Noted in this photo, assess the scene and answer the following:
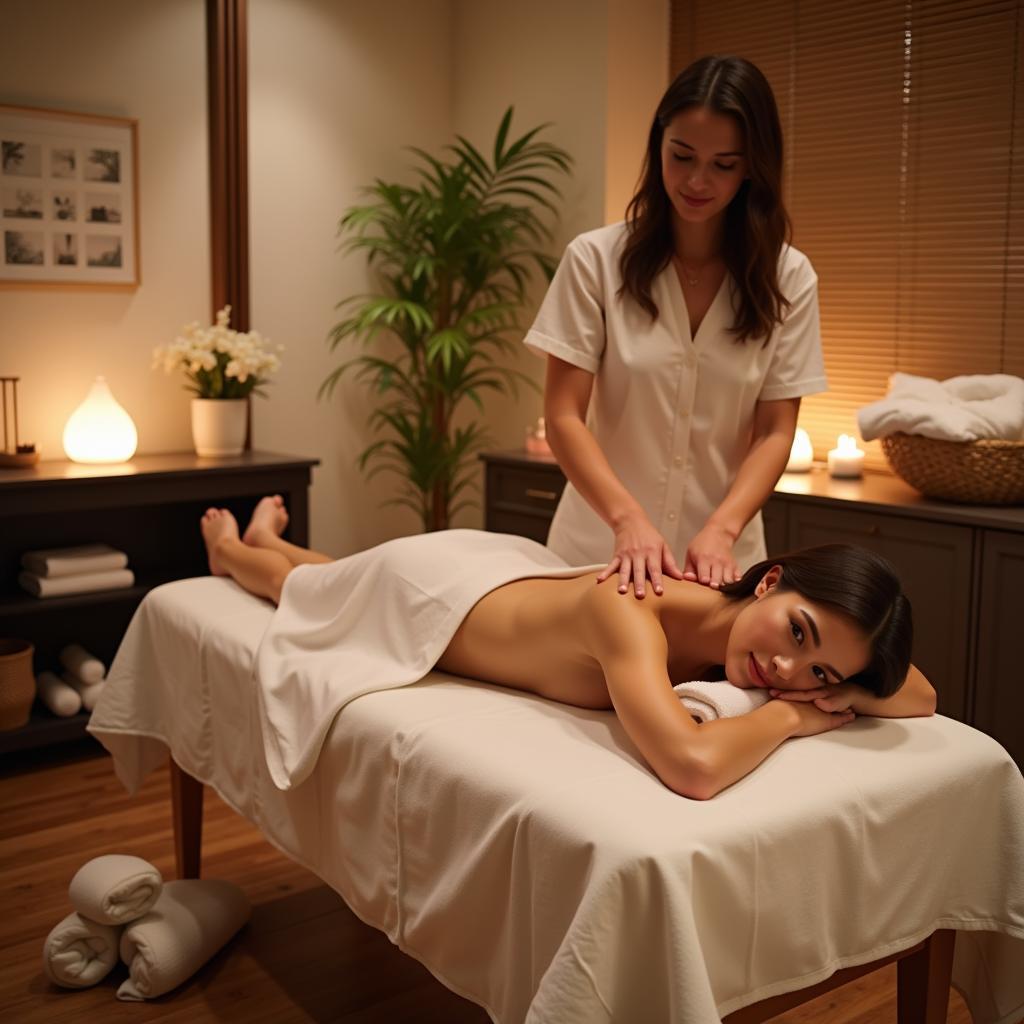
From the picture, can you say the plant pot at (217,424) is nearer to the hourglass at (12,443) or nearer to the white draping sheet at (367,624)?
the hourglass at (12,443)

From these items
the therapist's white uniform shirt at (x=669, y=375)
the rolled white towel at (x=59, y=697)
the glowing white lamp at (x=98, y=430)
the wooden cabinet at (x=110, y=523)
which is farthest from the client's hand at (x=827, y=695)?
the glowing white lamp at (x=98, y=430)

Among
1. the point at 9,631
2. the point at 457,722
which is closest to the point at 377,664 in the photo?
the point at 457,722

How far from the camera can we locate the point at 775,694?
156cm

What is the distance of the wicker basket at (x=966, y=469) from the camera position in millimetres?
2789

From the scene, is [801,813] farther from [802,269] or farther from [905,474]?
[905,474]

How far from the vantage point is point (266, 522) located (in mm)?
2846

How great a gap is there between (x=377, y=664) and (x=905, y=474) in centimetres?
168

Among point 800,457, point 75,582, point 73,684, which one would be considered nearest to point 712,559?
point 800,457

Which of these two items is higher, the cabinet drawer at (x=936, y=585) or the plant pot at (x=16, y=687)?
the cabinet drawer at (x=936, y=585)

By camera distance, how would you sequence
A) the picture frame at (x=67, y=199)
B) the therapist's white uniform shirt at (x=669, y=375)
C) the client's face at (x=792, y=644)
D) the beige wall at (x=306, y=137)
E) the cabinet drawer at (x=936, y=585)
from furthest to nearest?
the beige wall at (x=306, y=137) → the picture frame at (x=67, y=199) → the cabinet drawer at (x=936, y=585) → the therapist's white uniform shirt at (x=669, y=375) → the client's face at (x=792, y=644)

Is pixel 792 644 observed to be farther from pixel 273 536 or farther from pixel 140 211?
pixel 140 211

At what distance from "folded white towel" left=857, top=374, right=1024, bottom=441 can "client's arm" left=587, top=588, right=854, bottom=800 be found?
1.48 m

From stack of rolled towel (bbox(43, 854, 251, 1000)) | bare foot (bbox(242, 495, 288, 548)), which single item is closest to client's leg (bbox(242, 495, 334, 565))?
bare foot (bbox(242, 495, 288, 548))

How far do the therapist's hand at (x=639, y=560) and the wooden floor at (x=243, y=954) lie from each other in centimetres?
90
